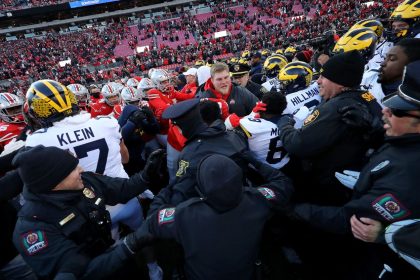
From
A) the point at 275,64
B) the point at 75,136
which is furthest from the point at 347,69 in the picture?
the point at 275,64

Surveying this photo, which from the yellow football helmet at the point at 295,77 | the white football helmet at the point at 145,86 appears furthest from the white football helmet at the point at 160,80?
the yellow football helmet at the point at 295,77

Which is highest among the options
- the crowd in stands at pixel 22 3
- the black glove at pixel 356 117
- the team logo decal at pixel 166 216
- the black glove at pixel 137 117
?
the crowd in stands at pixel 22 3

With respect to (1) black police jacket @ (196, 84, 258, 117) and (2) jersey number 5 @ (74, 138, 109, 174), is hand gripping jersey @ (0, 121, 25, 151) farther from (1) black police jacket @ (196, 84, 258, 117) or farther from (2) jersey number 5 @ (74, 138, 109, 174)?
(1) black police jacket @ (196, 84, 258, 117)

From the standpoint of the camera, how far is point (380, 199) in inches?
62.6

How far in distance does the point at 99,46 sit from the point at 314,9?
92.5 ft

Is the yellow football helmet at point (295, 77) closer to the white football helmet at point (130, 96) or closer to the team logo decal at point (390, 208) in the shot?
the team logo decal at point (390, 208)

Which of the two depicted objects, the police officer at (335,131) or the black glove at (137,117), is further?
the black glove at (137,117)

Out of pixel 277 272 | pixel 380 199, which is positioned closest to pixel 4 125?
pixel 277 272

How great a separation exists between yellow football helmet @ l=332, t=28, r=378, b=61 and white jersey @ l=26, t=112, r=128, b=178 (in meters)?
3.02

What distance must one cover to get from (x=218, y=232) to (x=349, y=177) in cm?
119

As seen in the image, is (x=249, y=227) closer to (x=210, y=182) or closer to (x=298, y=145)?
(x=210, y=182)

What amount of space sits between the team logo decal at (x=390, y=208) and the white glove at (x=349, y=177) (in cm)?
51

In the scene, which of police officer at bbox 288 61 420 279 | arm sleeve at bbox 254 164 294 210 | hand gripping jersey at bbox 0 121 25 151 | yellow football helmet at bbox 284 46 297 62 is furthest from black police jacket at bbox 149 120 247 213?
yellow football helmet at bbox 284 46 297 62

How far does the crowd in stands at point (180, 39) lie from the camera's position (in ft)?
82.0
